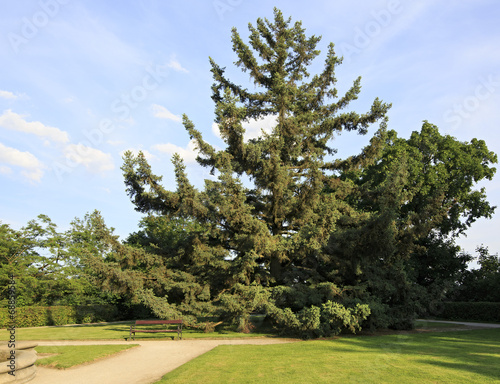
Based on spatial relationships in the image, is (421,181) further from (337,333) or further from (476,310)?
(337,333)

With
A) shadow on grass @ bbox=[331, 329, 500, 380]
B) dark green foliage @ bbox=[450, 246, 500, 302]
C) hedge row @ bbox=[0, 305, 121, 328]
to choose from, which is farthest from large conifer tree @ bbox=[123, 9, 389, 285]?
dark green foliage @ bbox=[450, 246, 500, 302]

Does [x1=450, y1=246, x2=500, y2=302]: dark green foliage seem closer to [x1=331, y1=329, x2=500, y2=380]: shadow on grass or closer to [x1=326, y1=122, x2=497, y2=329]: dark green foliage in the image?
[x1=326, y1=122, x2=497, y2=329]: dark green foliage

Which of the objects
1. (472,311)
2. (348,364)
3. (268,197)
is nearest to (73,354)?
(348,364)

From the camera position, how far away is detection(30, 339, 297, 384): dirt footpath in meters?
8.11

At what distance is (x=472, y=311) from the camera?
984 inches

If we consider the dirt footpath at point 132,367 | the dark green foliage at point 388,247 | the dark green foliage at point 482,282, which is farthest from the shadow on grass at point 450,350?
the dark green foliage at point 482,282

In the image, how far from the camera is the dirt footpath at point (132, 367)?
319 inches

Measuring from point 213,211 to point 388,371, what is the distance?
10.5 m

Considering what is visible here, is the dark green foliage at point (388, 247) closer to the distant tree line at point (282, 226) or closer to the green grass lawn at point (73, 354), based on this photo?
the distant tree line at point (282, 226)

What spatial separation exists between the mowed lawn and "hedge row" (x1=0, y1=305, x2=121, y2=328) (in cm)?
1763

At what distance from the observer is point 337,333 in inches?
607

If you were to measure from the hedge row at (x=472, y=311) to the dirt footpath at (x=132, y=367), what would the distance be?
18.7 metres

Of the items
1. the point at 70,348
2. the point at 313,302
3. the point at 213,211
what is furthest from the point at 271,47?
the point at 70,348

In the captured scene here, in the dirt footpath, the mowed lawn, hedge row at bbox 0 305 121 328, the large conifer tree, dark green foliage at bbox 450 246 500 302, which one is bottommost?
the dirt footpath
